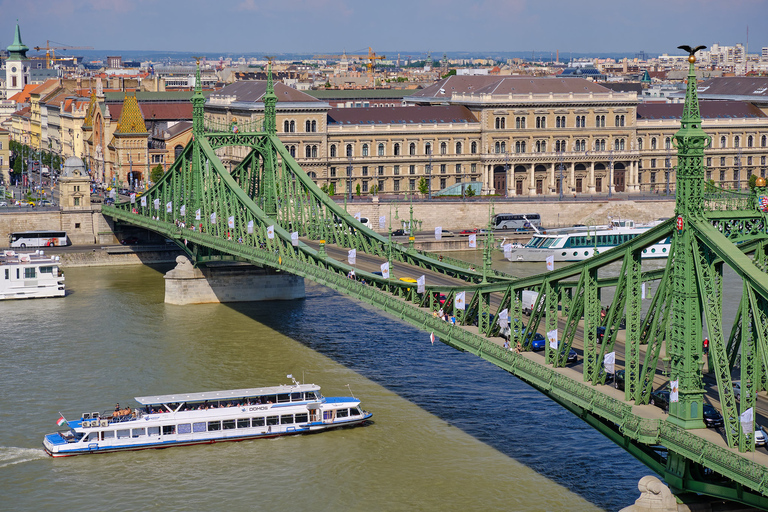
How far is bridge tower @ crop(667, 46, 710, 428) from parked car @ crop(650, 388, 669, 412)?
132 cm

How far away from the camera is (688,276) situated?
108 ft

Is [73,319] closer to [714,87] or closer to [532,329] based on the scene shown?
[532,329]

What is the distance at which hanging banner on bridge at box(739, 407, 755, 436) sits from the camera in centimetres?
3102

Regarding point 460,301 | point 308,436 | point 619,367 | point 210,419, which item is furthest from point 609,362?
point 210,419

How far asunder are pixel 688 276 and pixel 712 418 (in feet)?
12.7

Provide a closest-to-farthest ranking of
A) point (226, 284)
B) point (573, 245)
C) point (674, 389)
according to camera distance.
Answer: point (674, 389)
point (226, 284)
point (573, 245)

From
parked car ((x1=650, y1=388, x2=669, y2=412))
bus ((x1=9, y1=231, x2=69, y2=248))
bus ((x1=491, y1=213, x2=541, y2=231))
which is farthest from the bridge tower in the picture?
bus ((x1=491, y1=213, x2=541, y2=231))

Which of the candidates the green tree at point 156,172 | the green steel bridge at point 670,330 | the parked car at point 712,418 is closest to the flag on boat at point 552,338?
the green steel bridge at point 670,330

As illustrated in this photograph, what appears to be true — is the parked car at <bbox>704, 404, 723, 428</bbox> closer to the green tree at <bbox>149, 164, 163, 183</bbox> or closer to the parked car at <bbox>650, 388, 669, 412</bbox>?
the parked car at <bbox>650, 388, 669, 412</bbox>

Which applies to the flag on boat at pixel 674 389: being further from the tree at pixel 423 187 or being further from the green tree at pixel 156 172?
the green tree at pixel 156 172

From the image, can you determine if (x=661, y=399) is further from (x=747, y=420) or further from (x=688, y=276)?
(x=747, y=420)

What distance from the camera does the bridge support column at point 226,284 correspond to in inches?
2950

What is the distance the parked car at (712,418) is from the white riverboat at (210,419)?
1717cm

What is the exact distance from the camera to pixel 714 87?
15112cm
